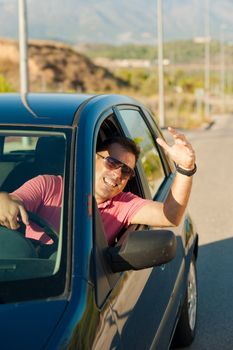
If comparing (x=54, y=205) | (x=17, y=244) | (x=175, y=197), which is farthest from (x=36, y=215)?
(x=175, y=197)

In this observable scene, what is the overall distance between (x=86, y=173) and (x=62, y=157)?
0.20 m

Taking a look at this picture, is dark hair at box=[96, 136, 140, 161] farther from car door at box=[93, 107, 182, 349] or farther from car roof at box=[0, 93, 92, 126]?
car door at box=[93, 107, 182, 349]

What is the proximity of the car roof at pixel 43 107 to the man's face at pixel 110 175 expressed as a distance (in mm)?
214

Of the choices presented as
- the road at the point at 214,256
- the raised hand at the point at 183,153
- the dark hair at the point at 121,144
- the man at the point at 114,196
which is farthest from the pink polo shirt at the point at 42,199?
the road at the point at 214,256

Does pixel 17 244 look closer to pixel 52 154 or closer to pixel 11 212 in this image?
pixel 11 212

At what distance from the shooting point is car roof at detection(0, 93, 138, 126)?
10.4ft

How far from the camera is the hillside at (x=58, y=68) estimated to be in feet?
287

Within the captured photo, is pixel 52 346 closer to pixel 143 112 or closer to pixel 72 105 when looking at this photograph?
pixel 72 105

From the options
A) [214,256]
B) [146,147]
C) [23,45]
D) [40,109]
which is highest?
[40,109]

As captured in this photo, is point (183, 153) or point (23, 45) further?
point (23, 45)

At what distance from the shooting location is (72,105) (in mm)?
3352

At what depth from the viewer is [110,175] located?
3381 mm

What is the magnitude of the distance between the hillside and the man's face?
78.9 meters

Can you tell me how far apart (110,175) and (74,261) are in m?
0.81
